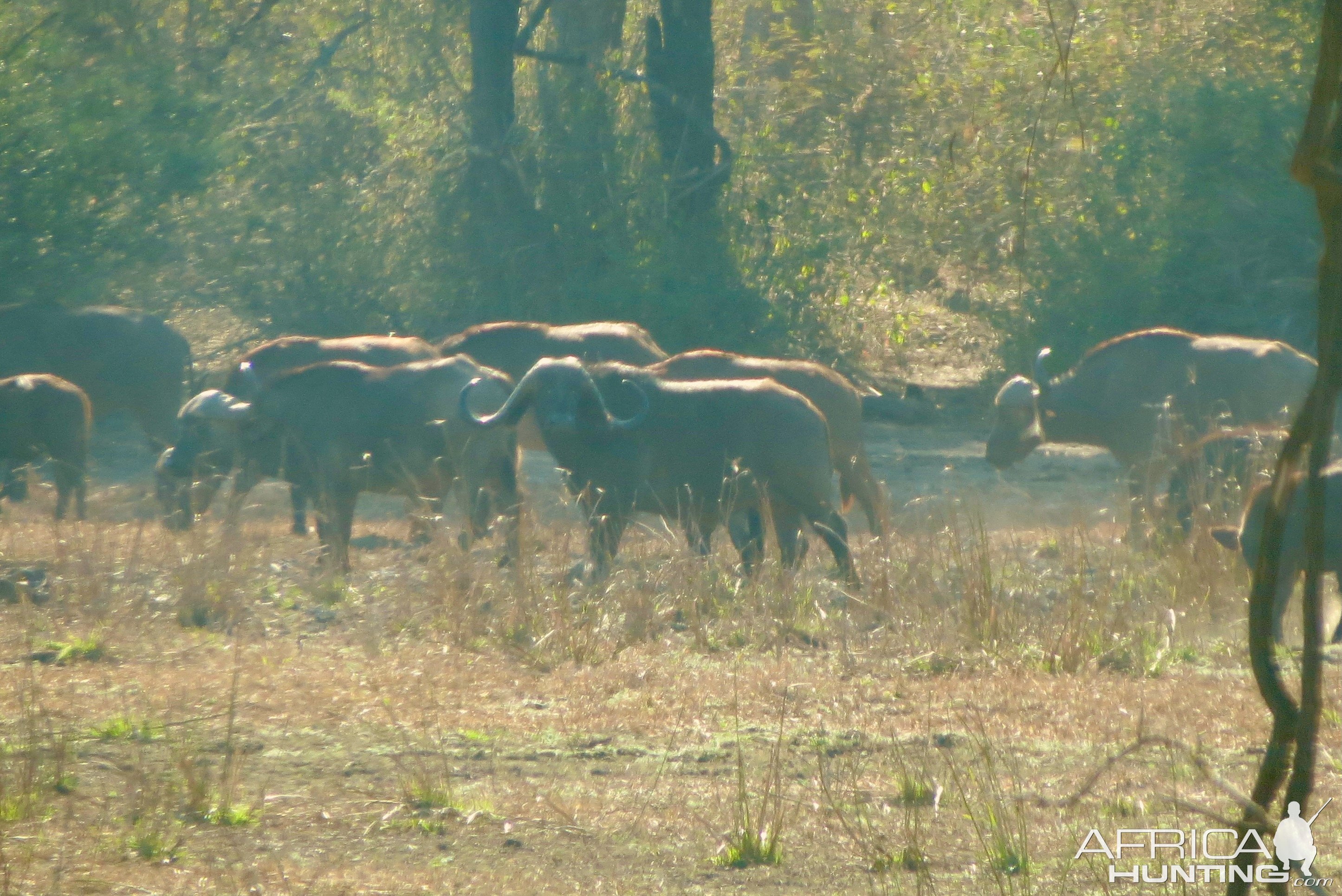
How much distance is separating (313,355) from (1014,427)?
6.48 metres

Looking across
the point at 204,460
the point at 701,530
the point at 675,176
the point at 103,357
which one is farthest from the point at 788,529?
the point at 675,176

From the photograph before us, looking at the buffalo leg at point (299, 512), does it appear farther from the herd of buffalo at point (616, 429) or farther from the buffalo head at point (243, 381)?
the buffalo head at point (243, 381)

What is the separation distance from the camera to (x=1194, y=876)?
328 centimetres

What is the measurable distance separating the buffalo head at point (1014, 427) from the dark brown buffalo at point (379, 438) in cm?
514

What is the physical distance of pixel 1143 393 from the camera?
1259cm

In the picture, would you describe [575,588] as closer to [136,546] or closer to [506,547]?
[506,547]

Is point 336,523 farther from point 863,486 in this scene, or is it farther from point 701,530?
point 863,486

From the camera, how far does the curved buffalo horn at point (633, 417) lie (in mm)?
9922

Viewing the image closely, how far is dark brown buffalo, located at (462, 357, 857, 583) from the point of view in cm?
961

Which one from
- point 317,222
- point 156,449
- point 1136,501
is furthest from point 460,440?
point 317,222

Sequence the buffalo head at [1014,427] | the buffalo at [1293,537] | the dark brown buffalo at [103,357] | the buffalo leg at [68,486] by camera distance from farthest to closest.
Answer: the dark brown buffalo at [103,357] → the buffalo head at [1014,427] → the buffalo leg at [68,486] → the buffalo at [1293,537]

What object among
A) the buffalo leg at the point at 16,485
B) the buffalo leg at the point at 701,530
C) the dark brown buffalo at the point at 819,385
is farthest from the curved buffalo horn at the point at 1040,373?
the buffalo leg at the point at 16,485

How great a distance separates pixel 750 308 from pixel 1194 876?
1667cm

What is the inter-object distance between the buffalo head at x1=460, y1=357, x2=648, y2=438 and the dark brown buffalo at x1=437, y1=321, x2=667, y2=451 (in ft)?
8.71
